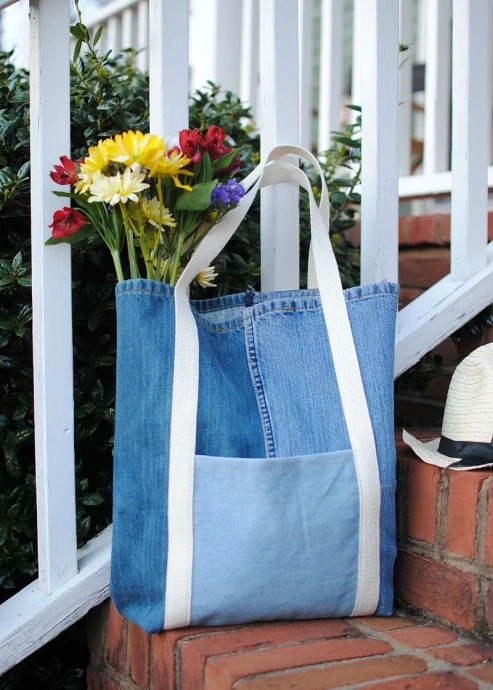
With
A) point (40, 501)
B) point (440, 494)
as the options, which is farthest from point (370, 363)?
point (40, 501)

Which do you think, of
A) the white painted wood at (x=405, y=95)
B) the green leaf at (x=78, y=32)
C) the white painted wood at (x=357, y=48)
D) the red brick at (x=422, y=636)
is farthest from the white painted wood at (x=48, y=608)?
the white painted wood at (x=405, y=95)

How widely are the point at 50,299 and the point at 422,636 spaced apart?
2.42 feet

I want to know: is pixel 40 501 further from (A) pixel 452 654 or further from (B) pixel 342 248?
(B) pixel 342 248

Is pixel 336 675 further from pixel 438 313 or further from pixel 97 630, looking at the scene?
pixel 438 313

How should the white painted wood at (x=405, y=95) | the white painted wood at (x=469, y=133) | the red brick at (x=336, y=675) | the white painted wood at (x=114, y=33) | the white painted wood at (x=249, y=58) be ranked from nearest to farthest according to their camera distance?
the red brick at (x=336, y=675), the white painted wood at (x=469, y=133), the white painted wood at (x=405, y=95), the white painted wood at (x=249, y=58), the white painted wood at (x=114, y=33)

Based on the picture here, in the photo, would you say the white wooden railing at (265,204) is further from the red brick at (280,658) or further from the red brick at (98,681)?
the red brick at (280,658)

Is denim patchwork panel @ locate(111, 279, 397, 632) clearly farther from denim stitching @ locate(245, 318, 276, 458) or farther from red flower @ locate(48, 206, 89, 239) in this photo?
red flower @ locate(48, 206, 89, 239)

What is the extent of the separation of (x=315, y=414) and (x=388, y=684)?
37 centimetres

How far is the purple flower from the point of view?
1036mm

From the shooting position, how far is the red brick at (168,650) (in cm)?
96

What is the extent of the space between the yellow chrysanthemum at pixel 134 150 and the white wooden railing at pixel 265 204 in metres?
0.17

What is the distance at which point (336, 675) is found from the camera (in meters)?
0.85

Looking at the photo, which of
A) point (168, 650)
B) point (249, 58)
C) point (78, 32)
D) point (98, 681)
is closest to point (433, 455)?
point (168, 650)

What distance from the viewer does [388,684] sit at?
2.73 ft
